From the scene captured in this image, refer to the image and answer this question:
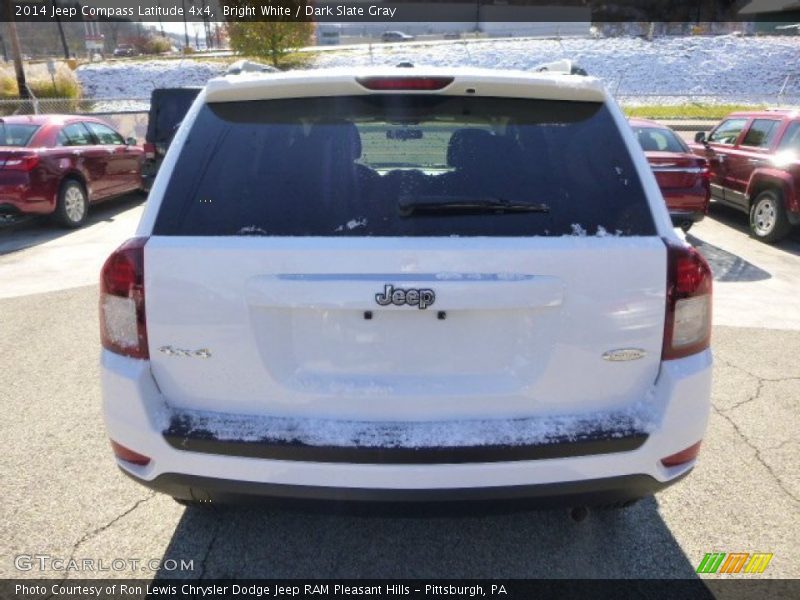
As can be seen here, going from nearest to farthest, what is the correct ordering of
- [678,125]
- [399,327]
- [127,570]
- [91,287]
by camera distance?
[399,327], [127,570], [91,287], [678,125]

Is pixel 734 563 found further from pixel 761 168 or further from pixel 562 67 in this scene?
pixel 761 168

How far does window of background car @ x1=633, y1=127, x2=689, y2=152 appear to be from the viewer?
329 inches

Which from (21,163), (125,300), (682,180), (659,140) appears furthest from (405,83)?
(21,163)

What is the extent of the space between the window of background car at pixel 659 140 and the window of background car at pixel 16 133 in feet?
29.7

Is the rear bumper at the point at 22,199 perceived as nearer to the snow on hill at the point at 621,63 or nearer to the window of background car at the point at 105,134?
the window of background car at the point at 105,134

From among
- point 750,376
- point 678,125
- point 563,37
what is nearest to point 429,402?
point 750,376

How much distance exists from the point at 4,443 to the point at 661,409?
3411mm

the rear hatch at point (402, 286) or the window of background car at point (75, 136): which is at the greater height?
the rear hatch at point (402, 286)

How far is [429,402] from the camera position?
6.28ft

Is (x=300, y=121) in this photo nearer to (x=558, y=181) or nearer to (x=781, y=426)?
(x=558, y=181)

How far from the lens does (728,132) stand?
9602 millimetres

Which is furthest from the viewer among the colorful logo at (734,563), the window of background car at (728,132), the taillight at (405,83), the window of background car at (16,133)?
the window of background car at (728,132)

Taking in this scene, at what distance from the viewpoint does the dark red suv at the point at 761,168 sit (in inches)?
310

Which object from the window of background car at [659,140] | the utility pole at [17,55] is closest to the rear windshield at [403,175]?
the window of background car at [659,140]
